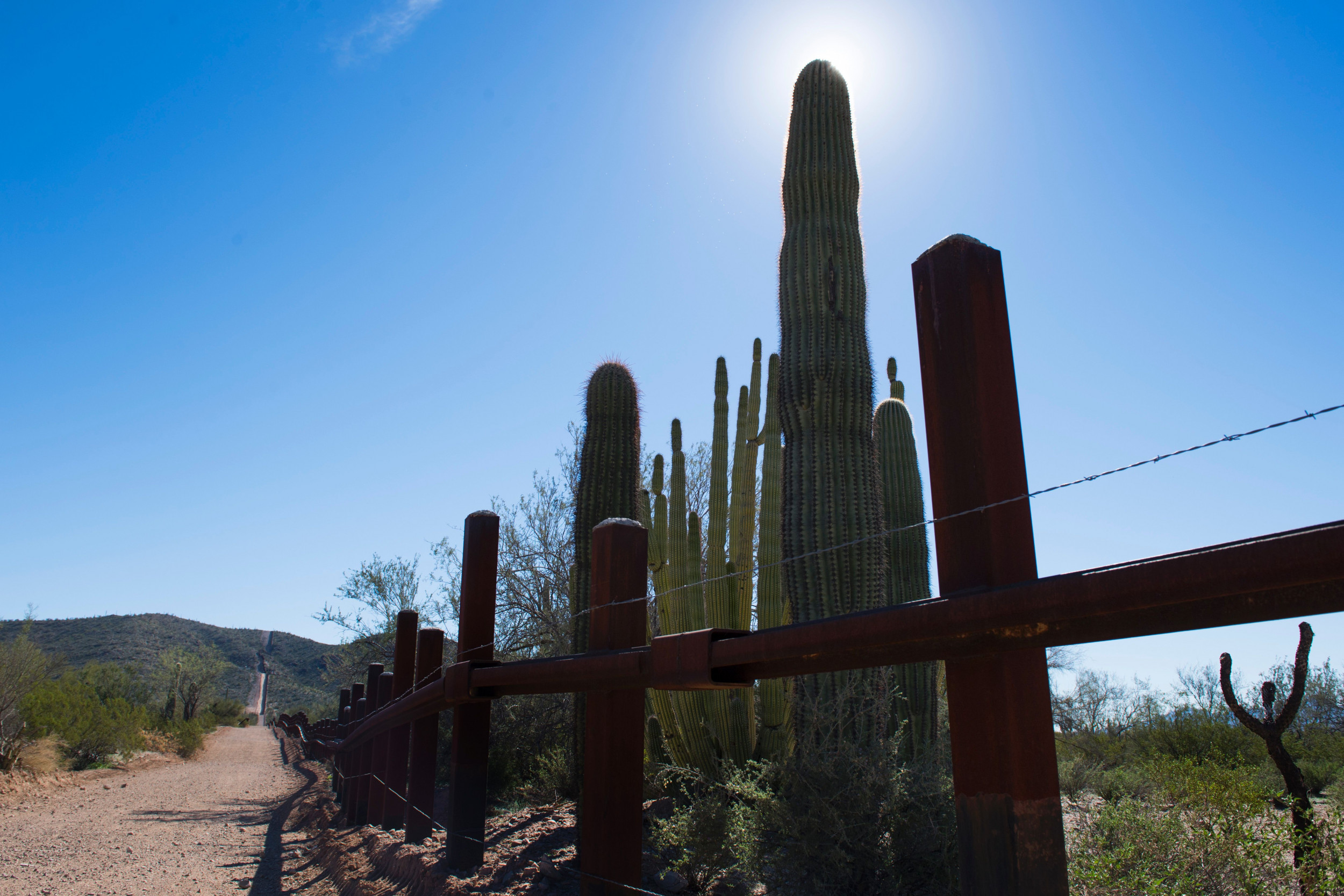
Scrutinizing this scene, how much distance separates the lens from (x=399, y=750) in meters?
6.78

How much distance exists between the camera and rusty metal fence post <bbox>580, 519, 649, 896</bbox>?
9.73 ft

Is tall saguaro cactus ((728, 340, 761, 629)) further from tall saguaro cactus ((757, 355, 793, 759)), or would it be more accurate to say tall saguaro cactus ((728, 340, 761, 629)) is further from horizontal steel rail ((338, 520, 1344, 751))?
horizontal steel rail ((338, 520, 1344, 751))

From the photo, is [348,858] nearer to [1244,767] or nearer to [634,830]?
[634,830]

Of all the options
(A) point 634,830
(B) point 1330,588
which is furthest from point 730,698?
(B) point 1330,588

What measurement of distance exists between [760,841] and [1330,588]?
337 centimetres

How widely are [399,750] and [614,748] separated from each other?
443 cm

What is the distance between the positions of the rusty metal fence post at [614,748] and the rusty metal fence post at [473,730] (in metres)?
1.44

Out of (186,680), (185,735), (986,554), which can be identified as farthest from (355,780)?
(186,680)

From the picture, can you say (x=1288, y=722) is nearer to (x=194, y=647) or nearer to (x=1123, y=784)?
(x=1123, y=784)

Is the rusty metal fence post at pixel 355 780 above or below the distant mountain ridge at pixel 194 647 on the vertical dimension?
below

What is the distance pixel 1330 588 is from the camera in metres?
1.27

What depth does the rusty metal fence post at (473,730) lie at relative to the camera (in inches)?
179

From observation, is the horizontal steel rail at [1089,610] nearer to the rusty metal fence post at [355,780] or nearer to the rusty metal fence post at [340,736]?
the rusty metal fence post at [355,780]

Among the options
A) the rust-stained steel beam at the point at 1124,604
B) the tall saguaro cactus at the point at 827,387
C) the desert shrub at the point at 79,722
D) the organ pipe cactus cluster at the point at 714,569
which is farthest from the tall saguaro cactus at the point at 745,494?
the desert shrub at the point at 79,722
